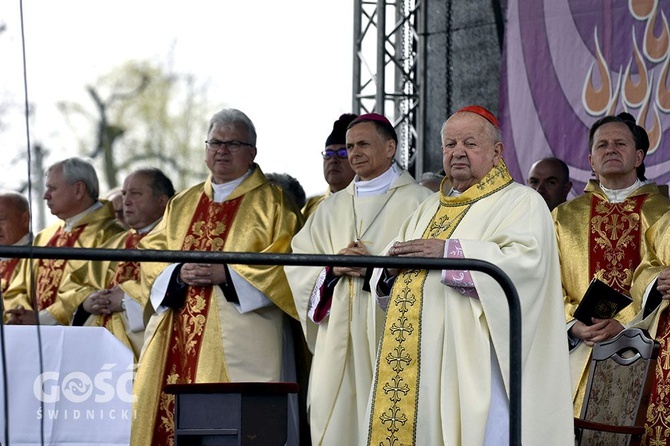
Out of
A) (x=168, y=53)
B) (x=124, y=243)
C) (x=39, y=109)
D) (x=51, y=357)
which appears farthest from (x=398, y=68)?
(x=168, y=53)

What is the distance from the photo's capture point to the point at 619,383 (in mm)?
5809

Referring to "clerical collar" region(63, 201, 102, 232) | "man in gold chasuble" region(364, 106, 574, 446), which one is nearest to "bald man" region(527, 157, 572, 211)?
"man in gold chasuble" region(364, 106, 574, 446)

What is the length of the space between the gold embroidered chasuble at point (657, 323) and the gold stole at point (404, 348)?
1329 mm

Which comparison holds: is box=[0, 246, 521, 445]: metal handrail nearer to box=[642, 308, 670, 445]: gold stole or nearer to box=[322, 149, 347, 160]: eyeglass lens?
box=[642, 308, 670, 445]: gold stole

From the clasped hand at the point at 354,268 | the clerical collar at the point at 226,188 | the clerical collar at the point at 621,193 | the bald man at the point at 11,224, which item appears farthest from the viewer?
the bald man at the point at 11,224

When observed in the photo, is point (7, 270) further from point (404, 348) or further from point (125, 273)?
point (404, 348)

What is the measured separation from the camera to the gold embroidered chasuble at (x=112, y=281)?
7.58m

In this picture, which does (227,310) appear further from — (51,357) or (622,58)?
(622,58)

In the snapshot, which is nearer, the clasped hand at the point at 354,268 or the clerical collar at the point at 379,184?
the clasped hand at the point at 354,268

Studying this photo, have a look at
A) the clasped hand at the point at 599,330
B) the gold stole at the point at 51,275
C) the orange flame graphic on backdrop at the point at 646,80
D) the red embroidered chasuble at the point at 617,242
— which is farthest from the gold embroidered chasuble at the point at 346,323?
the gold stole at the point at 51,275

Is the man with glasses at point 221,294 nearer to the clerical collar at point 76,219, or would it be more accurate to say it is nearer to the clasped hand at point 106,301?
the clasped hand at point 106,301

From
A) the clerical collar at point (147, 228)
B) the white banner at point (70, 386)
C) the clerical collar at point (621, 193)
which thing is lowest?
the white banner at point (70, 386)

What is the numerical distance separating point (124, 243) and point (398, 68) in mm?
3156

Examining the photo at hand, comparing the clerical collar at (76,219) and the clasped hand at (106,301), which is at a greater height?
the clerical collar at (76,219)
